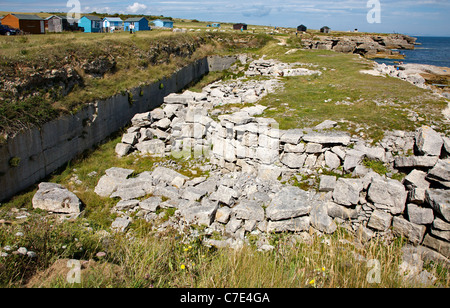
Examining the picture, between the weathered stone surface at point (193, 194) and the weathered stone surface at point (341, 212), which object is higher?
the weathered stone surface at point (341, 212)

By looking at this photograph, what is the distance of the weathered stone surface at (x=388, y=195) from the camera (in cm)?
773

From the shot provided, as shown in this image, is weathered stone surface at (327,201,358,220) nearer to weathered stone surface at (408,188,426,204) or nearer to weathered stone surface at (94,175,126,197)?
weathered stone surface at (408,188,426,204)

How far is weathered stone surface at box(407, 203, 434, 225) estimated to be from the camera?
24.0 feet

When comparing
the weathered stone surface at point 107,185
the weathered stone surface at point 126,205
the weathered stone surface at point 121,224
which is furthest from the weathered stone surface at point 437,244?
the weathered stone surface at point 107,185

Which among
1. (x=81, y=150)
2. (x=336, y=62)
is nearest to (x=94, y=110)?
(x=81, y=150)

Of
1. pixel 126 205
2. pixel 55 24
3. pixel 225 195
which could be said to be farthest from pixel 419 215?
pixel 55 24

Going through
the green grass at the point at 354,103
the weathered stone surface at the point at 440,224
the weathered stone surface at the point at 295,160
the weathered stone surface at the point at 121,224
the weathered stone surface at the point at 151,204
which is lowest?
the weathered stone surface at the point at 121,224

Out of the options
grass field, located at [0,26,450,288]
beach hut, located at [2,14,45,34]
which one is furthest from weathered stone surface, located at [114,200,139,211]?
beach hut, located at [2,14,45,34]

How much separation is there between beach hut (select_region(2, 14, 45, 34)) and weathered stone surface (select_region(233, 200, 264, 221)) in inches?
1150

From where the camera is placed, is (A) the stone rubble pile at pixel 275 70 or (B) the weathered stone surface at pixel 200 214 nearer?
(B) the weathered stone surface at pixel 200 214

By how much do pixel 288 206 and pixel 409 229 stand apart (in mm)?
2993

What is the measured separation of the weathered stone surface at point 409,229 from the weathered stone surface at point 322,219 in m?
1.52

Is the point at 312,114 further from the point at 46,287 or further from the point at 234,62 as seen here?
the point at 234,62

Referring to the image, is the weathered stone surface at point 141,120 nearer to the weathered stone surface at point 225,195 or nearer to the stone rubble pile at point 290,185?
the stone rubble pile at point 290,185
